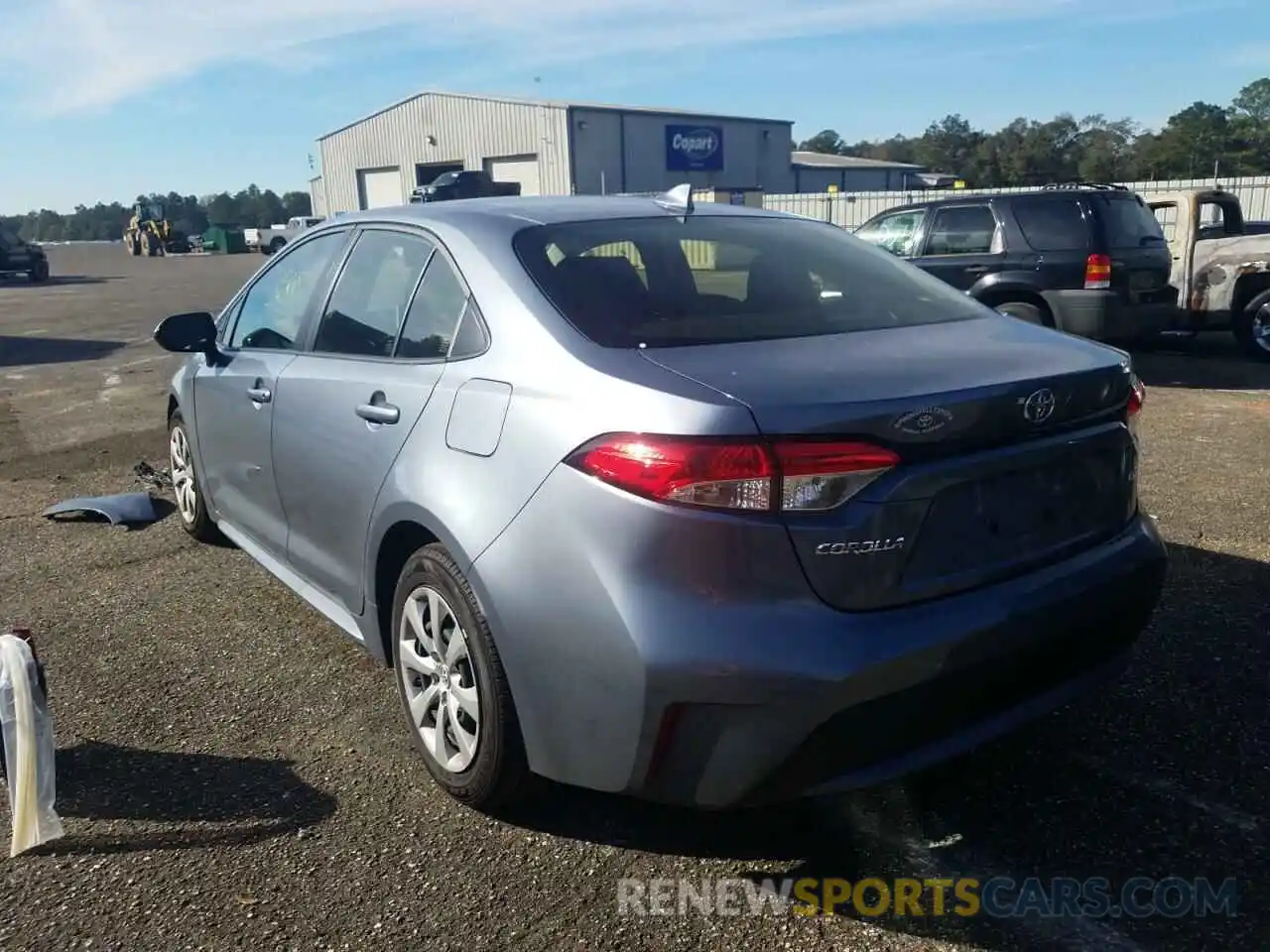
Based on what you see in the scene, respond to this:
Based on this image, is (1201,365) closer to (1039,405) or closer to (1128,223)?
(1128,223)

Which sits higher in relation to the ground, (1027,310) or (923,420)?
(923,420)

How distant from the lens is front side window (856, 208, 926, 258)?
10852mm

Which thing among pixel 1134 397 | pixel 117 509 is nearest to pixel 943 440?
pixel 1134 397

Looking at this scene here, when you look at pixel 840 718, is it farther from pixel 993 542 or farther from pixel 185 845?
pixel 185 845

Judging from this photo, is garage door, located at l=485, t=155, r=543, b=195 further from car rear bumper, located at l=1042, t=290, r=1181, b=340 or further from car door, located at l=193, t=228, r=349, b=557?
car door, located at l=193, t=228, r=349, b=557

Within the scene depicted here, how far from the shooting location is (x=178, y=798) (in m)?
3.10

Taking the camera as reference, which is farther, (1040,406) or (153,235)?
(153,235)

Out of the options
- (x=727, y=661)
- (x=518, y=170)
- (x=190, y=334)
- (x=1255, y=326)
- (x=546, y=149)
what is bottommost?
(x=1255, y=326)

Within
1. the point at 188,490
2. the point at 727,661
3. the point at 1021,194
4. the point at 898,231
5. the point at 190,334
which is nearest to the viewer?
the point at 727,661

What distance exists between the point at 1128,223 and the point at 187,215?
115 meters

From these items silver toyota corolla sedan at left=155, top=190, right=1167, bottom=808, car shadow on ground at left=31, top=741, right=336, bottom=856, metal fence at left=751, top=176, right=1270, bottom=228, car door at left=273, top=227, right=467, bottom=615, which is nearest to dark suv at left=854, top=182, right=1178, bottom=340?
silver toyota corolla sedan at left=155, top=190, right=1167, bottom=808

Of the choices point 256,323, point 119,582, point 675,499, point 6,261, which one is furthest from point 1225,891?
point 6,261

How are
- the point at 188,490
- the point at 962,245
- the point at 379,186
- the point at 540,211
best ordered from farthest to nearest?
the point at 379,186 < the point at 962,245 < the point at 188,490 < the point at 540,211

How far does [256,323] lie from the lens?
173 inches
